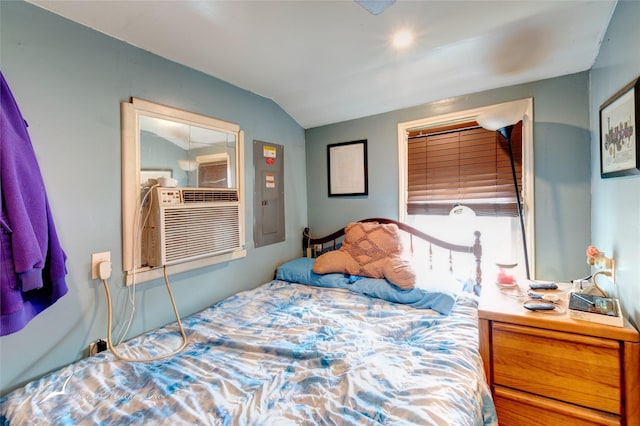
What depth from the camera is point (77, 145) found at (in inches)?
52.9

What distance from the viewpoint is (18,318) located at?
1016mm

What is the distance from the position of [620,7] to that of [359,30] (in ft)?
3.79

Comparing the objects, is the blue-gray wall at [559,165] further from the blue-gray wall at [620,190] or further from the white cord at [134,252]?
the white cord at [134,252]

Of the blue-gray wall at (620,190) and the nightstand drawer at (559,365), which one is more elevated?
the blue-gray wall at (620,190)

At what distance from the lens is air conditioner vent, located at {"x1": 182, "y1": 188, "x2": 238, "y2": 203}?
1.69 m

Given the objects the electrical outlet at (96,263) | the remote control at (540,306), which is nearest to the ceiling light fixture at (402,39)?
the remote control at (540,306)

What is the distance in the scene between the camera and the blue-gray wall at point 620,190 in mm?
1044

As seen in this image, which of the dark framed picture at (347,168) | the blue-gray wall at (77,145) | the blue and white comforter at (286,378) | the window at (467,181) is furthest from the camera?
the dark framed picture at (347,168)

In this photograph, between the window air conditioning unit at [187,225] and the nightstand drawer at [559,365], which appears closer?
the nightstand drawer at [559,365]

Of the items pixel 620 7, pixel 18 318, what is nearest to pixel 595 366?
pixel 620 7

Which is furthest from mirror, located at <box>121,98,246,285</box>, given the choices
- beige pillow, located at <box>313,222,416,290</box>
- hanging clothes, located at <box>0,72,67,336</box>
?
beige pillow, located at <box>313,222,416,290</box>

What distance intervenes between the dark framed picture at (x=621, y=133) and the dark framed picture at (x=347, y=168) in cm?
153

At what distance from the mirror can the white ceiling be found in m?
0.38

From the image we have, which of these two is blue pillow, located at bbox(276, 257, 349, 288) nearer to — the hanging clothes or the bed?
the bed
